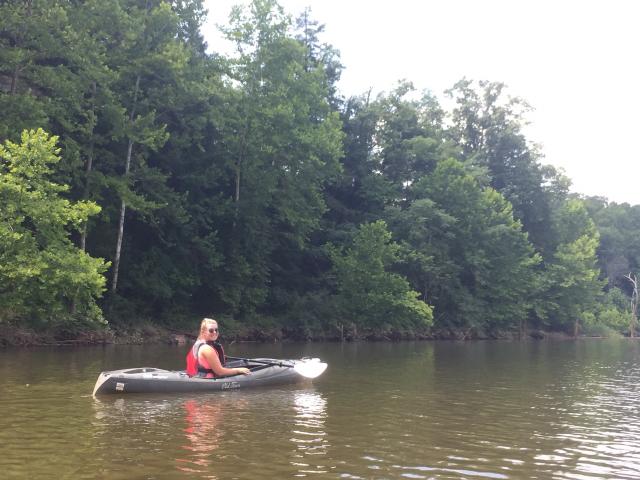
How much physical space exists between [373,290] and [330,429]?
28.3 m

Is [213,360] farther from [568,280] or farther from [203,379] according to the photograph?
[568,280]

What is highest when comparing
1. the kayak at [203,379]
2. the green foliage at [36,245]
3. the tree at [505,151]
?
the tree at [505,151]

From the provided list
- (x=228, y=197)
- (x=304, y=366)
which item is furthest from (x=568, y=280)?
(x=304, y=366)

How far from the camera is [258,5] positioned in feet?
117

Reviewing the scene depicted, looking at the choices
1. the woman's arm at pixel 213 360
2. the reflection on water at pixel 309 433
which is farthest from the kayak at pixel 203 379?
the reflection on water at pixel 309 433

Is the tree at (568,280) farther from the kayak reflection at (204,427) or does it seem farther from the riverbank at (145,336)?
the kayak reflection at (204,427)

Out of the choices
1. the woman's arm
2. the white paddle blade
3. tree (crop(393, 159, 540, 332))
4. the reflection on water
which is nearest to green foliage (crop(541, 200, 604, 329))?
tree (crop(393, 159, 540, 332))

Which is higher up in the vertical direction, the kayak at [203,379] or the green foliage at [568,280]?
the green foliage at [568,280]

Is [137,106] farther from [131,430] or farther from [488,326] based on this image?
[488,326]

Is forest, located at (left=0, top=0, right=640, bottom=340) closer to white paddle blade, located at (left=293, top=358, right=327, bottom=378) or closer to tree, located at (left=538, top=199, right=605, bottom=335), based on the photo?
tree, located at (left=538, top=199, right=605, bottom=335)

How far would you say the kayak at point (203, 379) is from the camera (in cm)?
1262

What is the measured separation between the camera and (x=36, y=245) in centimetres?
2209

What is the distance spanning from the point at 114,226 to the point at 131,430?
22808mm

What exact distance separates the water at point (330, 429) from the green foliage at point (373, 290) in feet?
65.2
